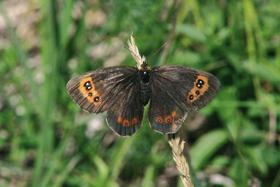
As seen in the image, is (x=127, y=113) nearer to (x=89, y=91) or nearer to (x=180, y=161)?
(x=89, y=91)

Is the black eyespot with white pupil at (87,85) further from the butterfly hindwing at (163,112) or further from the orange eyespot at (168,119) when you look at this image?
the orange eyespot at (168,119)

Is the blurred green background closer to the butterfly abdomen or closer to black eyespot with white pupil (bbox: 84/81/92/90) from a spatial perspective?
the butterfly abdomen

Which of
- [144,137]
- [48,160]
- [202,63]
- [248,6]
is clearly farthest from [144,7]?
[48,160]

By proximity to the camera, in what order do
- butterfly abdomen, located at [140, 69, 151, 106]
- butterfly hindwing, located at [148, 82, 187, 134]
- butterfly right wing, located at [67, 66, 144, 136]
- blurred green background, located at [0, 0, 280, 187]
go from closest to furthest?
butterfly hindwing, located at [148, 82, 187, 134], butterfly right wing, located at [67, 66, 144, 136], butterfly abdomen, located at [140, 69, 151, 106], blurred green background, located at [0, 0, 280, 187]

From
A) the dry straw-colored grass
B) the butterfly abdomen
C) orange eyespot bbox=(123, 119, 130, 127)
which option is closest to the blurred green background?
the butterfly abdomen

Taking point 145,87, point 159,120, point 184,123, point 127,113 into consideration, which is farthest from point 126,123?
point 184,123

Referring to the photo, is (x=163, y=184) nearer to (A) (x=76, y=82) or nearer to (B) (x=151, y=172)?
(B) (x=151, y=172)
